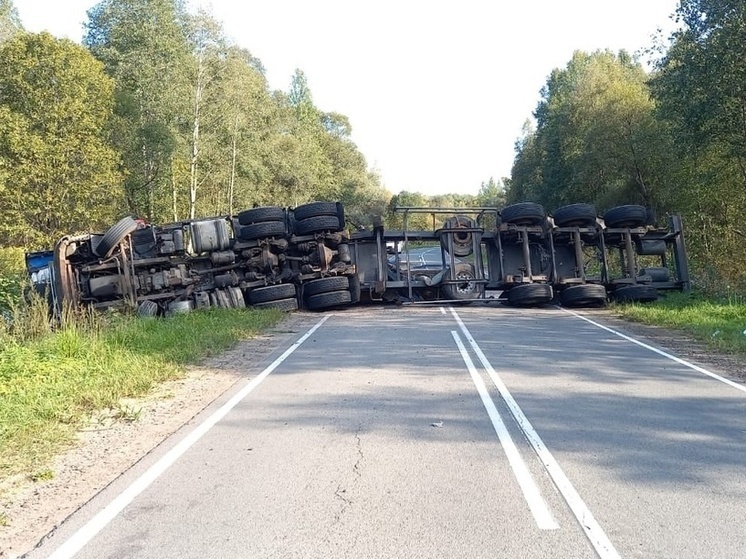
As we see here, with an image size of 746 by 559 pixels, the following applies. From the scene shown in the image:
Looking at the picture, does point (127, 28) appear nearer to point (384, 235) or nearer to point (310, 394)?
point (384, 235)

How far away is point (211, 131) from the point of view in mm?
38094

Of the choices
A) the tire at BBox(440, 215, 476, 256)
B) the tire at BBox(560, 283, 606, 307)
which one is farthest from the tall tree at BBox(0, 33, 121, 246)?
the tire at BBox(560, 283, 606, 307)

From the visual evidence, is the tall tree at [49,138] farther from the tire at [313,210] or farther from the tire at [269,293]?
the tire at [269,293]

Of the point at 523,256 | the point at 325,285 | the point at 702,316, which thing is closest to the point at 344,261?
the point at 325,285

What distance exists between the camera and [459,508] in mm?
4738

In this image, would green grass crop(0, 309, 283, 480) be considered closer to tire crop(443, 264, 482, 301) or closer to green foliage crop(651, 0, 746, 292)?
tire crop(443, 264, 482, 301)

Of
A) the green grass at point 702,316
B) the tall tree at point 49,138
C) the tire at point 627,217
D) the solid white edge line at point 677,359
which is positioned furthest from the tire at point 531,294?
the tall tree at point 49,138

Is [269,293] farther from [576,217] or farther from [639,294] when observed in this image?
[639,294]

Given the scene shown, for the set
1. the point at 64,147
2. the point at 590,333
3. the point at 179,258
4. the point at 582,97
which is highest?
the point at 582,97

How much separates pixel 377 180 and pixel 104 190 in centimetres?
5653

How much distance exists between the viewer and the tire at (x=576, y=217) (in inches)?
790

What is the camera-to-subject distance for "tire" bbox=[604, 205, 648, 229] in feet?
66.5

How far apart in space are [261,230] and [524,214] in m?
7.28

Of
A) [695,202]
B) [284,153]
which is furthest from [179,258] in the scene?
[284,153]
